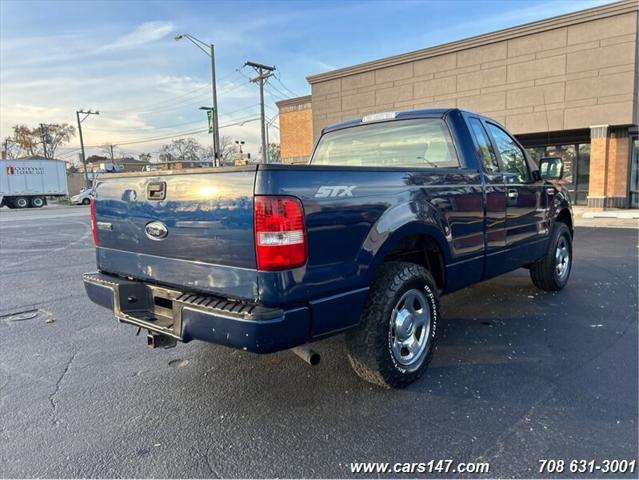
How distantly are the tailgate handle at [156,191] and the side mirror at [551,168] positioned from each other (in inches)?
159

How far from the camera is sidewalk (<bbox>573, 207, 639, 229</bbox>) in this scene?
45.3 feet

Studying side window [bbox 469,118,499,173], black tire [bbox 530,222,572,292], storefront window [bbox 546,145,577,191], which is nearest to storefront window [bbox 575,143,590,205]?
storefront window [bbox 546,145,577,191]

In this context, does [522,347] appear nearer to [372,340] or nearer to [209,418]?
[372,340]

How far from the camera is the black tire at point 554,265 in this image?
212 inches

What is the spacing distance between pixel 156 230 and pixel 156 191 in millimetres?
247

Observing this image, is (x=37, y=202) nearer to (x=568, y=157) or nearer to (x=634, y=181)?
(x=568, y=157)

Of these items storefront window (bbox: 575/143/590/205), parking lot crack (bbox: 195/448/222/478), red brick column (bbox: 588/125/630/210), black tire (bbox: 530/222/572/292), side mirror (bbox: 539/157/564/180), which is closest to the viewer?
parking lot crack (bbox: 195/448/222/478)

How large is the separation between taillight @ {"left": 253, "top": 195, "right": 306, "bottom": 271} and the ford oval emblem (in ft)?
2.54

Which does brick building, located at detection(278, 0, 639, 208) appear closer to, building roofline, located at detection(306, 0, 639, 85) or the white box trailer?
building roofline, located at detection(306, 0, 639, 85)

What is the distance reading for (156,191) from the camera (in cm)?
288

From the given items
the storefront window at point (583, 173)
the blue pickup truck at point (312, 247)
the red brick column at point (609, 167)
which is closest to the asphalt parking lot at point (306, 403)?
the blue pickup truck at point (312, 247)

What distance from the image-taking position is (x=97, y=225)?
345cm

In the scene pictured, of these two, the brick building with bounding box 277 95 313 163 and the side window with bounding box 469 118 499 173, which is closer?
the side window with bounding box 469 118 499 173

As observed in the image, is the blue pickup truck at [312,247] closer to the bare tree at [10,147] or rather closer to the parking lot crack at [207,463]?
the parking lot crack at [207,463]
